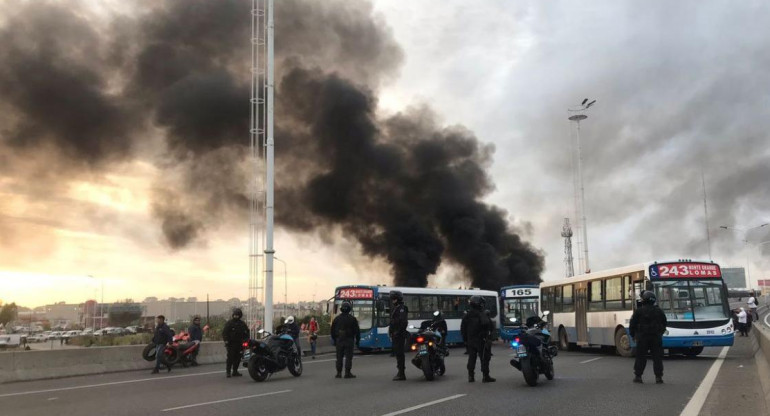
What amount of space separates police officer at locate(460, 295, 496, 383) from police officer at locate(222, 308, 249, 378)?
544 cm

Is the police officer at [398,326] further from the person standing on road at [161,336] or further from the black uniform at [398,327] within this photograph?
the person standing on road at [161,336]

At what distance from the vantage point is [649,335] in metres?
10.6

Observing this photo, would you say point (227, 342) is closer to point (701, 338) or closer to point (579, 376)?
point (579, 376)

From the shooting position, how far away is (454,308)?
2764 cm

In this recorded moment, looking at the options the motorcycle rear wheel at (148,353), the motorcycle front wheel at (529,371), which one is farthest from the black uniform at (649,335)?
the motorcycle rear wheel at (148,353)

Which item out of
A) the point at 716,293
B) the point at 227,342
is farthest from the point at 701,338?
the point at 227,342

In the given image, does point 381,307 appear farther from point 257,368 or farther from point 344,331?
point 257,368

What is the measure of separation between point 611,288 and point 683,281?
7.96 feet

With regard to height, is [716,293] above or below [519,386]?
above

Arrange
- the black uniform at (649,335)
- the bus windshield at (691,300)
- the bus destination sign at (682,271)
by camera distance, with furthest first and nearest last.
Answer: the bus destination sign at (682,271) → the bus windshield at (691,300) → the black uniform at (649,335)

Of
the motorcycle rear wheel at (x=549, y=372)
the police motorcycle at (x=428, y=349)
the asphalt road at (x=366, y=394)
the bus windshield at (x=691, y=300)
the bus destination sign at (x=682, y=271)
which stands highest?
the bus destination sign at (x=682, y=271)

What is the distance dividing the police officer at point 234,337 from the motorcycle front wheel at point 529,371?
6542 millimetres

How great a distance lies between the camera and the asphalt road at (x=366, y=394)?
8.32m

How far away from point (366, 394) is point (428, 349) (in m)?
2.16
